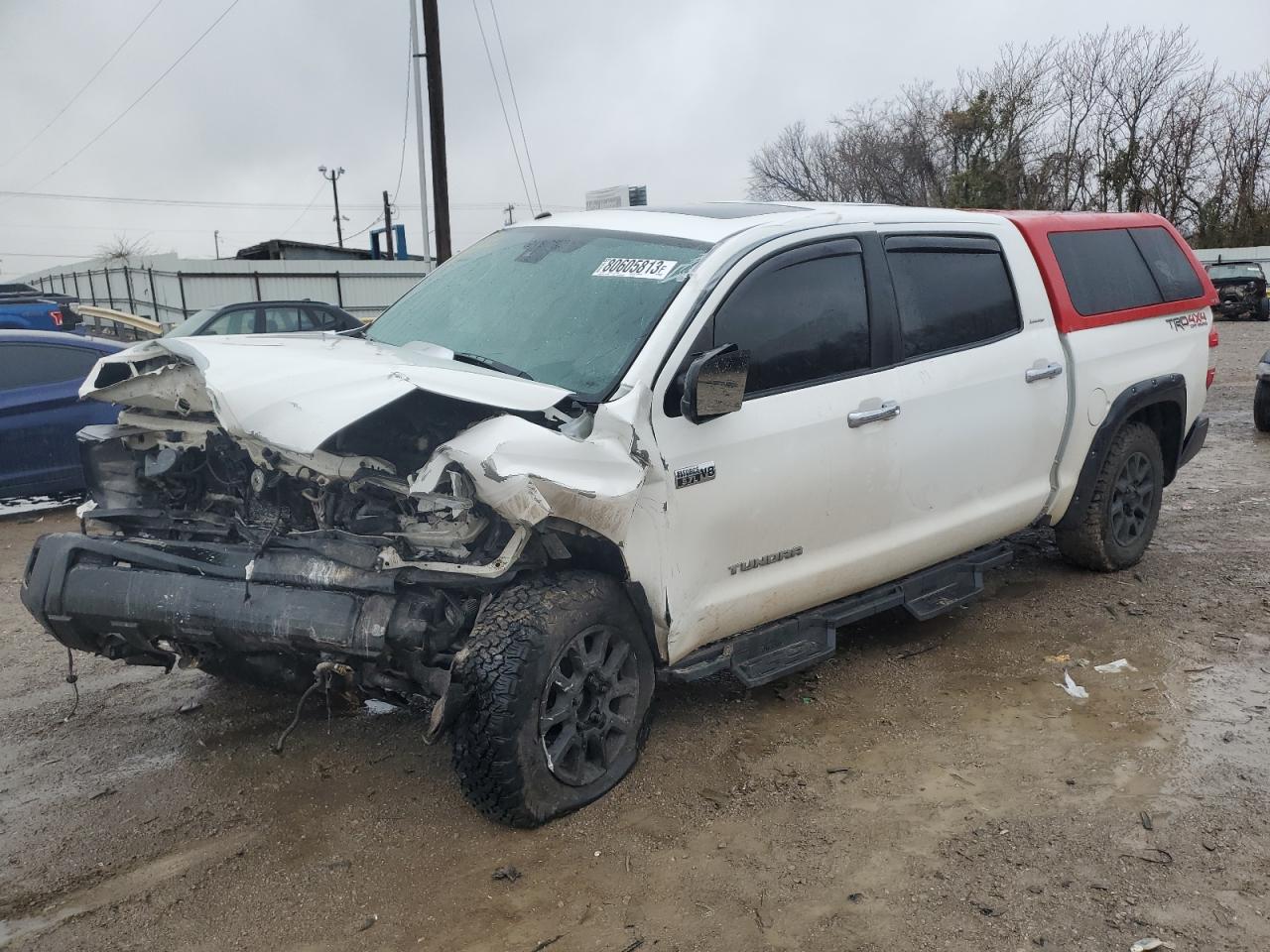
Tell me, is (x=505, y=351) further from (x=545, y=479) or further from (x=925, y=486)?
(x=925, y=486)

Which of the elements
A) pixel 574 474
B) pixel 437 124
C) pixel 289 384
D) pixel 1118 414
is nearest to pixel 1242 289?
pixel 437 124

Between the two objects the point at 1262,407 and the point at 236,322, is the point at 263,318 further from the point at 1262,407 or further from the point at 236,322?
the point at 1262,407

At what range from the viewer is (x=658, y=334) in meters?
3.64

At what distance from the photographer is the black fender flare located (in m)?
5.41

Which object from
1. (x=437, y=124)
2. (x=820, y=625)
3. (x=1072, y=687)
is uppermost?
(x=437, y=124)

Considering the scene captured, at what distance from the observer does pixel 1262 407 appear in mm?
10203

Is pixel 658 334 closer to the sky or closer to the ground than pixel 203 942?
closer to the sky

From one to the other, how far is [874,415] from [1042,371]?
126 centimetres

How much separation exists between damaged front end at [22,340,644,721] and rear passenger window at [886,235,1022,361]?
167cm

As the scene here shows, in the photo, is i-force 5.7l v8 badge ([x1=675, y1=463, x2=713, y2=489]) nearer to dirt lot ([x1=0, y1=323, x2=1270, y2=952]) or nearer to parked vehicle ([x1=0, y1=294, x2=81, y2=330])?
dirt lot ([x1=0, y1=323, x2=1270, y2=952])

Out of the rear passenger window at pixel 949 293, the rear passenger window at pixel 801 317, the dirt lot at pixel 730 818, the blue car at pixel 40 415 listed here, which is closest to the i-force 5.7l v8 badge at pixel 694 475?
the rear passenger window at pixel 801 317

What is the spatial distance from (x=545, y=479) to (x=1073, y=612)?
3.57 metres

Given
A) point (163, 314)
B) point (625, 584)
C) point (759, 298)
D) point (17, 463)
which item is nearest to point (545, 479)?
point (625, 584)

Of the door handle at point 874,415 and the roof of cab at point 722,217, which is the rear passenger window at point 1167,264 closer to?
the roof of cab at point 722,217
